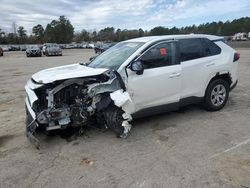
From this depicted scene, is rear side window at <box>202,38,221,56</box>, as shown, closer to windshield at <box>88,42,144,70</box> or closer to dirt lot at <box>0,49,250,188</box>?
dirt lot at <box>0,49,250,188</box>

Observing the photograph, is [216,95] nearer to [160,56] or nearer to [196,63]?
[196,63]

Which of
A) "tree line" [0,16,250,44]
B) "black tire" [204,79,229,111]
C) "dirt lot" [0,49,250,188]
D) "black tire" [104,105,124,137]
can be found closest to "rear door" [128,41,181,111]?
"black tire" [104,105,124,137]

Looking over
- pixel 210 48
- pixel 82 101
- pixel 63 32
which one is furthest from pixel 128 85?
pixel 63 32

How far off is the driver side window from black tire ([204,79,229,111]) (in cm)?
128

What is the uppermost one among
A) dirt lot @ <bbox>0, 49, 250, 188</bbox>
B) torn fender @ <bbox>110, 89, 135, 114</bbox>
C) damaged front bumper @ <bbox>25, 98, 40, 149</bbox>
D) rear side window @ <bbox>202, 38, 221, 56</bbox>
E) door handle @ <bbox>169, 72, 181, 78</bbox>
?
rear side window @ <bbox>202, 38, 221, 56</bbox>

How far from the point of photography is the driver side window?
545cm

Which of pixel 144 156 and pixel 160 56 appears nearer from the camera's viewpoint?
pixel 144 156

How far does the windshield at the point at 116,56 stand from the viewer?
551 cm

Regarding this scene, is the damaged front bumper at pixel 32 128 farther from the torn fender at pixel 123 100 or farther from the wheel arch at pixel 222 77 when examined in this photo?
the wheel arch at pixel 222 77

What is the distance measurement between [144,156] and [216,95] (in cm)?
300

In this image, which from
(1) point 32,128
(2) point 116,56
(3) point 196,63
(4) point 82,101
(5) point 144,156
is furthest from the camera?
(3) point 196,63

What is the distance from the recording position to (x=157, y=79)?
214 inches

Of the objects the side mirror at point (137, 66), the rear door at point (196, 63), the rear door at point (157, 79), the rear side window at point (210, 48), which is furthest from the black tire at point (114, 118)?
the rear side window at point (210, 48)

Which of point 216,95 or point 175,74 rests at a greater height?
point 175,74
